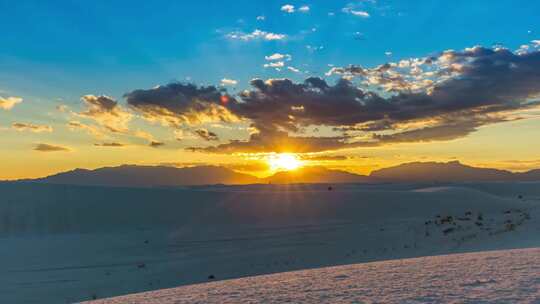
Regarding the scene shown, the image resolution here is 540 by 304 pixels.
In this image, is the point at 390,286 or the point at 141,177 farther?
the point at 141,177

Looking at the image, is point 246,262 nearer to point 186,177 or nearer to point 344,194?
point 344,194

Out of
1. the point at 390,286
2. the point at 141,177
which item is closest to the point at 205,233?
the point at 390,286

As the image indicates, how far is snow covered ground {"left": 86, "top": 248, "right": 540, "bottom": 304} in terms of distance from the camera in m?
5.76

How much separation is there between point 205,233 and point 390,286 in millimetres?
15743

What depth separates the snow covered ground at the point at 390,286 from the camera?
→ 5758 millimetres

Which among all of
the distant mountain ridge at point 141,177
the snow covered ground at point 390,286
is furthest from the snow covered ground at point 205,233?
the distant mountain ridge at point 141,177

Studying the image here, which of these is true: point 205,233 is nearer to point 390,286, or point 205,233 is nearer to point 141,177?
point 390,286

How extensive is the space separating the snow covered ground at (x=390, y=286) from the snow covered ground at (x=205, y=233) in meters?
5.97

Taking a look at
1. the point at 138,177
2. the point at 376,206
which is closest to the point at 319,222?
the point at 376,206

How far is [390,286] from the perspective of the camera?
6473 millimetres

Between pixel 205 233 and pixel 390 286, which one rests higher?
pixel 390 286

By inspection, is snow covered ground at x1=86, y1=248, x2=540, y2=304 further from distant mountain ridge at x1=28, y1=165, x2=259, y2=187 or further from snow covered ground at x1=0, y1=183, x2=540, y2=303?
distant mountain ridge at x1=28, y1=165, x2=259, y2=187

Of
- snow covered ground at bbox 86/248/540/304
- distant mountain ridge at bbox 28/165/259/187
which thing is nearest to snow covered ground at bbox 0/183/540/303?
snow covered ground at bbox 86/248/540/304

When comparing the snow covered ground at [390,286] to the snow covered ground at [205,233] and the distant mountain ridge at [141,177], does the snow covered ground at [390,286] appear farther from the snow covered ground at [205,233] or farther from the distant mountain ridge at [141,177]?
the distant mountain ridge at [141,177]
